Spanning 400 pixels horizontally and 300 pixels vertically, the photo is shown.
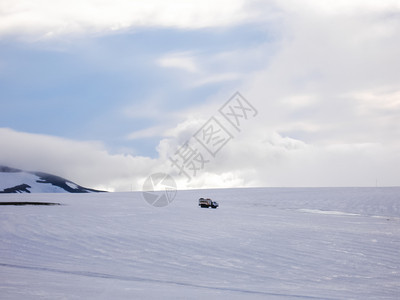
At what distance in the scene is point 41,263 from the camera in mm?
20219

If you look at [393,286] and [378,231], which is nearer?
[393,286]

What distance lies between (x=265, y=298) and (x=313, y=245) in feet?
48.3

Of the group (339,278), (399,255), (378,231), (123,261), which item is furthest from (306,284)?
(378,231)

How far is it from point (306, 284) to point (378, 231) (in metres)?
23.1

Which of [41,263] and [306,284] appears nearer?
[306,284]

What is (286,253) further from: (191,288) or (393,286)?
(191,288)

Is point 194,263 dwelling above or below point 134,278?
above

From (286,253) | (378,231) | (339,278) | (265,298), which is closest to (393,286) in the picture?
(339,278)

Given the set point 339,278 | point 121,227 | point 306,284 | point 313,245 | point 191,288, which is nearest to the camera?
point 191,288

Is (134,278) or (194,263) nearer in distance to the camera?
(134,278)

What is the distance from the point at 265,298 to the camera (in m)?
14.7

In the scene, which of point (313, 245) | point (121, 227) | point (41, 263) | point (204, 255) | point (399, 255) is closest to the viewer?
point (41, 263)

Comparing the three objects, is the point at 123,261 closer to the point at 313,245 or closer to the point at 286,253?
the point at 286,253

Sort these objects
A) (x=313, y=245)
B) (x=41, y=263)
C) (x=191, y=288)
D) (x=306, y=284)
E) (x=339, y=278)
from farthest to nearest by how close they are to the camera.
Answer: (x=313, y=245), (x=41, y=263), (x=339, y=278), (x=306, y=284), (x=191, y=288)
